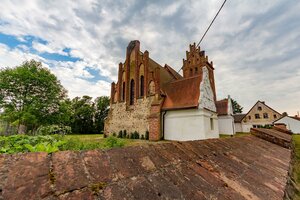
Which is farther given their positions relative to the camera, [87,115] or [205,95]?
[87,115]

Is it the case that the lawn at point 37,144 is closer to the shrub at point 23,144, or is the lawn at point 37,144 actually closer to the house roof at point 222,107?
the shrub at point 23,144

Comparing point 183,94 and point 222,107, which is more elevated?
point 183,94

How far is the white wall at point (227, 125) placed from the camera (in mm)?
25047

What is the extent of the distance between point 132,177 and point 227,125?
91.1 ft

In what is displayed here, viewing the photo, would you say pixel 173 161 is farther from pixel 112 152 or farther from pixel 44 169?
pixel 44 169

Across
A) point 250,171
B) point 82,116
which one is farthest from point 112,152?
point 82,116

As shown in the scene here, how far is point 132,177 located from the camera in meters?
1.02

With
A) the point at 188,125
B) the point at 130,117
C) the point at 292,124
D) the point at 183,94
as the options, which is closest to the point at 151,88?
the point at 183,94

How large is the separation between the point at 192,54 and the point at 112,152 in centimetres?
2763

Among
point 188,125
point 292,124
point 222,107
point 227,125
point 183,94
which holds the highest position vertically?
point 183,94

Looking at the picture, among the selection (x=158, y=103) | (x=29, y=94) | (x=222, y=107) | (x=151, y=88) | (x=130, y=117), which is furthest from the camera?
(x=222, y=107)

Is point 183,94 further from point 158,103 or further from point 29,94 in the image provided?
point 29,94

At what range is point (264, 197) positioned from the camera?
1229 mm

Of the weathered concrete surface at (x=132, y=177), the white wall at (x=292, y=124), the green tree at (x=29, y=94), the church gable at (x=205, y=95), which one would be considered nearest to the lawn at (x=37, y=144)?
the weathered concrete surface at (x=132, y=177)
